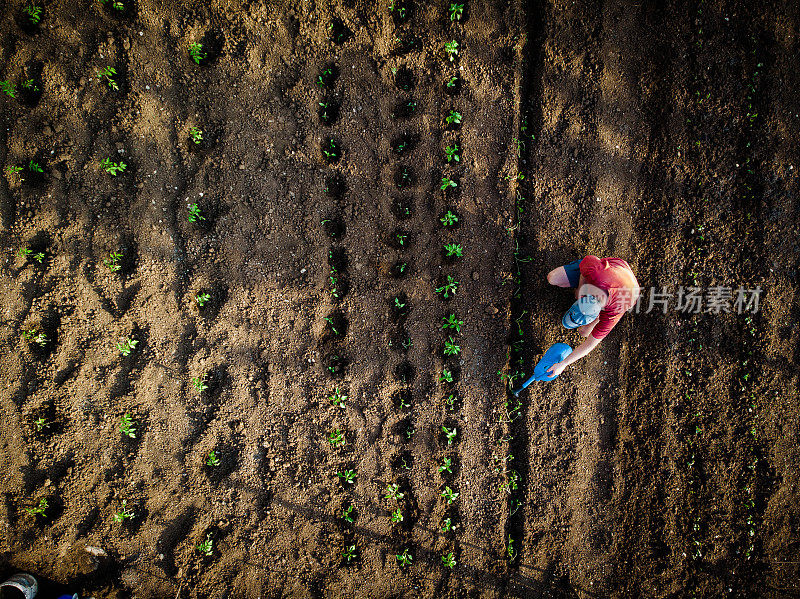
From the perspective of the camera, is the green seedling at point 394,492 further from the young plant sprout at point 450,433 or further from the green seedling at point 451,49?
the green seedling at point 451,49

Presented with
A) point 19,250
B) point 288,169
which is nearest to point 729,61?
point 288,169

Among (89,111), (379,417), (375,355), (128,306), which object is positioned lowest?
(379,417)

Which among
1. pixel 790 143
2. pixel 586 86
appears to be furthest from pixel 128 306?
pixel 790 143

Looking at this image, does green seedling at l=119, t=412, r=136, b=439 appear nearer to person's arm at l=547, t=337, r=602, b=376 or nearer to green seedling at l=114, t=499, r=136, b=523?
green seedling at l=114, t=499, r=136, b=523

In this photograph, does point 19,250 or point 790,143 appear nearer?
point 19,250

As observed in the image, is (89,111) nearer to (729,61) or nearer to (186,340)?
(186,340)

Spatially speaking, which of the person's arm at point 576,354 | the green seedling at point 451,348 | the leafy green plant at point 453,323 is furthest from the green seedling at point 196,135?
the person's arm at point 576,354

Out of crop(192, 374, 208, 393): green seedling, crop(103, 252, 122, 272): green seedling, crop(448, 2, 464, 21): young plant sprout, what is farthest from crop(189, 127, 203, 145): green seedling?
crop(448, 2, 464, 21): young plant sprout

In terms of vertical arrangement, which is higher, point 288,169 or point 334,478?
point 288,169
